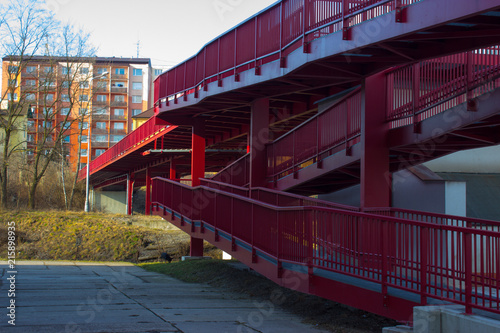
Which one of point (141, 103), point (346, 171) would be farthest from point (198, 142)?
point (141, 103)

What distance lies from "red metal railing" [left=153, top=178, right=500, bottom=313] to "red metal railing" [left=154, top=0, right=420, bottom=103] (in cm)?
318

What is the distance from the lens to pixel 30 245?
2439 centimetres

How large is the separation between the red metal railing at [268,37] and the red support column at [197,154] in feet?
4.68

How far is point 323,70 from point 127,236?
17462mm

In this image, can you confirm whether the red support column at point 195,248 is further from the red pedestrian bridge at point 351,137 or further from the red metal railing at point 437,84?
the red metal railing at point 437,84

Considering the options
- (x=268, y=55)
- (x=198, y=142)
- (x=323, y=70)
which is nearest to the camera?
(x=323, y=70)

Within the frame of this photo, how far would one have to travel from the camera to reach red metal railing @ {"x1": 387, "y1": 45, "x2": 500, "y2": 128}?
987cm

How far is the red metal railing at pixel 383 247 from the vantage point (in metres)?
5.98

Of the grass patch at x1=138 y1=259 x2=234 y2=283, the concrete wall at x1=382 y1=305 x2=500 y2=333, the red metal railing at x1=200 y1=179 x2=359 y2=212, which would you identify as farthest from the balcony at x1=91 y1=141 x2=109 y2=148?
the concrete wall at x1=382 y1=305 x2=500 y2=333

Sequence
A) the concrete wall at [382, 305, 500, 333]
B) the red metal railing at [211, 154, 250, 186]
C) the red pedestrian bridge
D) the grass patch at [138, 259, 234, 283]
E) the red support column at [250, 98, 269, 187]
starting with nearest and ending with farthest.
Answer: the concrete wall at [382, 305, 500, 333]
the red pedestrian bridge
the grass patch at [138, 259, 234, 283]
the red support column at [250, 98, 269, 187]
the red metal railing at [211, 154, 250, 186]

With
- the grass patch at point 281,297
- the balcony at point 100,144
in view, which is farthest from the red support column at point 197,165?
the balcony at point 100,144

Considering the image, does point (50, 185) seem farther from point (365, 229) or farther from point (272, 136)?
point (365, 229)

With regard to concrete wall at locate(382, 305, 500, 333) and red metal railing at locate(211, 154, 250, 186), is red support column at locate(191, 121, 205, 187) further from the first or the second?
concrete wall at locate(382, 305, 500, 333)

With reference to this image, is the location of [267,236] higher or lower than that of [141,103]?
lower
